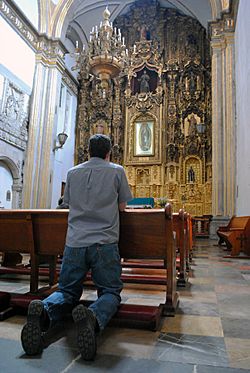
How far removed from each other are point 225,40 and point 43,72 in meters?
6.47

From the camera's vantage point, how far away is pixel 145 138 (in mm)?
13945

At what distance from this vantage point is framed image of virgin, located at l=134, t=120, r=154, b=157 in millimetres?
13852

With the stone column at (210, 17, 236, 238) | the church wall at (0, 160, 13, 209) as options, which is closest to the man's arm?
the stone column at (210, 17, 236, 238)

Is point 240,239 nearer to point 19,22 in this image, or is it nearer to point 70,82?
point 19,22

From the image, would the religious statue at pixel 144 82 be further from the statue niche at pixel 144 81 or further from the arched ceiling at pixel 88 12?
the arched ceiling at pixel 88 12

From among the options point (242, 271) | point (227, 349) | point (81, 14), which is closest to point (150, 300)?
point (227, 349)

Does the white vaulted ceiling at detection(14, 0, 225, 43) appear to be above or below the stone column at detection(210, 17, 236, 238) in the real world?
above

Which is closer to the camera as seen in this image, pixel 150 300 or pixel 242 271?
pixel 150 300

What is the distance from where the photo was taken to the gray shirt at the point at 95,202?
2.05 m

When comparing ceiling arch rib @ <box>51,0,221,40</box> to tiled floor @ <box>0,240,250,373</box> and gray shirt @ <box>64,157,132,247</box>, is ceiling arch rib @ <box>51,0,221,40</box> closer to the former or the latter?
gray shirt @ <box>64,157,132,247</box>

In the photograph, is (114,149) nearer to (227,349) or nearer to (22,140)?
(22,140)

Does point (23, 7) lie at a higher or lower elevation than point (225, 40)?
higher

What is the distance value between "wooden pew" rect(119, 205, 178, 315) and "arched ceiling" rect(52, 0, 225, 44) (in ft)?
38.8

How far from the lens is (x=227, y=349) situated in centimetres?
170
